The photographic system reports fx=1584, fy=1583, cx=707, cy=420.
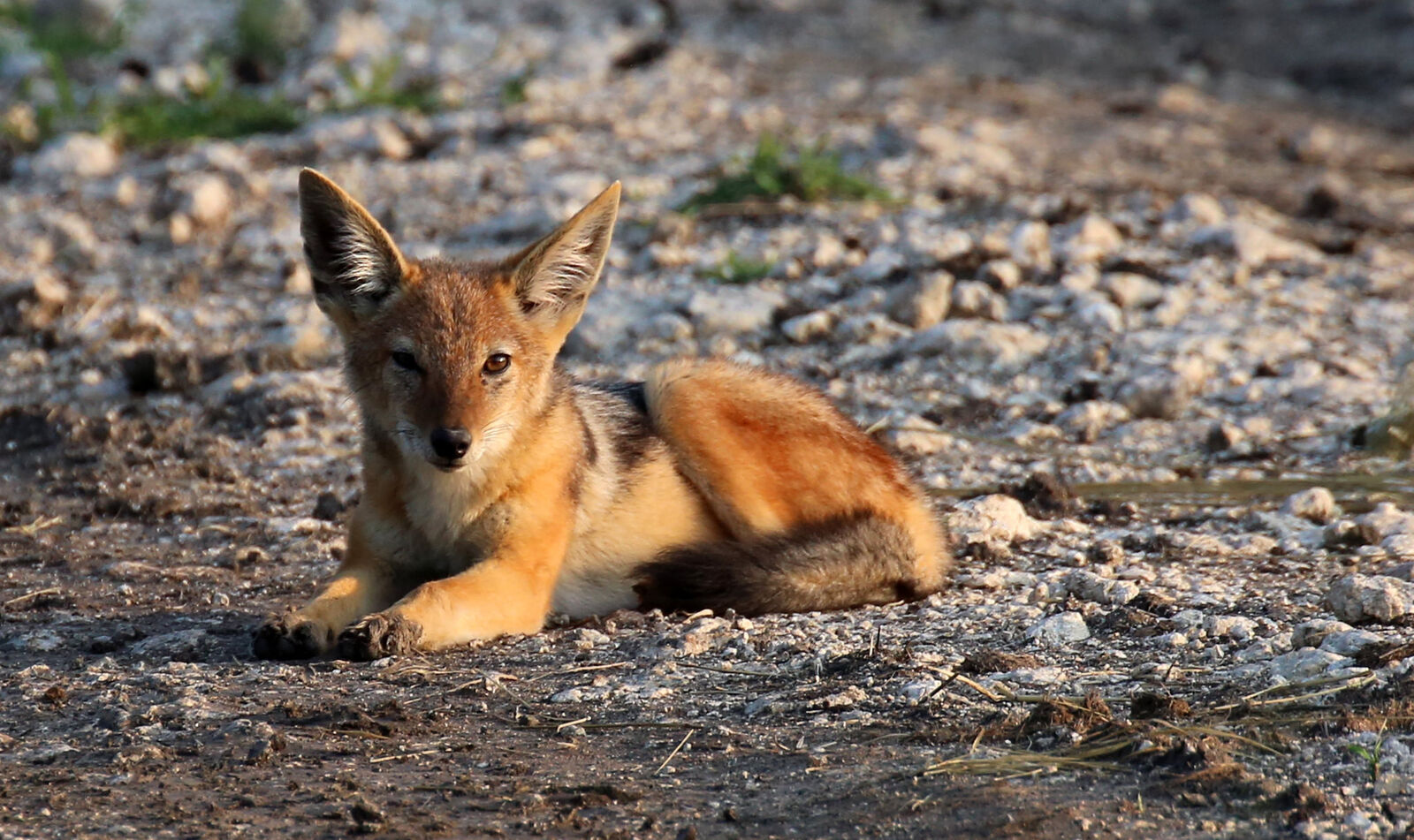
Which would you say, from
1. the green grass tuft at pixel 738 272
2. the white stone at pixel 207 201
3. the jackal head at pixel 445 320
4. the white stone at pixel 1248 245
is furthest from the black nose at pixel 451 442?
the white stone at pixel 1248 245

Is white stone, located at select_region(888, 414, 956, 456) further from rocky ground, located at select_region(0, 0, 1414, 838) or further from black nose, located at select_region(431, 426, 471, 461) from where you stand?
black nose, located at select_region(431, 426, 471, 461)

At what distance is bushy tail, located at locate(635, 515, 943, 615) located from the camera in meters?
5.32

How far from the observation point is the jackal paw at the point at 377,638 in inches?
192

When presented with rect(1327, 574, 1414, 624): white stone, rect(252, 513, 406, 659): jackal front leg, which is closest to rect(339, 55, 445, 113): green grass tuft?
rect(252, 513, 406, 659): jackal front leg

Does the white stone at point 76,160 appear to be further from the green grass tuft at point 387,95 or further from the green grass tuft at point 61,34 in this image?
the green grass tuft at point 387,95

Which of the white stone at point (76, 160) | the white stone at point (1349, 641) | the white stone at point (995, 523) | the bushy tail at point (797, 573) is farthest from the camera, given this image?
the white stone at point (76, 160)

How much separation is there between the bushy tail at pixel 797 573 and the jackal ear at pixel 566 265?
976 millimetres

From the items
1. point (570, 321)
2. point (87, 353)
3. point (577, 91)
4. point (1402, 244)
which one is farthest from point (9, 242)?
point (1402, 244)

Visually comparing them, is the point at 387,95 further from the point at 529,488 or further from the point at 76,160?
the point at 529,488

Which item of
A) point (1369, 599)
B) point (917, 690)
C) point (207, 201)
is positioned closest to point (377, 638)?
point (917, 690)

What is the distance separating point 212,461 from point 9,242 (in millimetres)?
3568

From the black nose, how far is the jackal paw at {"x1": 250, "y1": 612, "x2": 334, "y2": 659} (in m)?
0.67

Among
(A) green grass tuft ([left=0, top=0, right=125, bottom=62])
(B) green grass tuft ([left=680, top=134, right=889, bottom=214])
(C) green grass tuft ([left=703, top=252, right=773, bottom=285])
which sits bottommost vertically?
(C) green grass tuft ([left=703, top=252, right=773, bottom=285])

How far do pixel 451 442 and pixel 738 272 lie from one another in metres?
4.12
